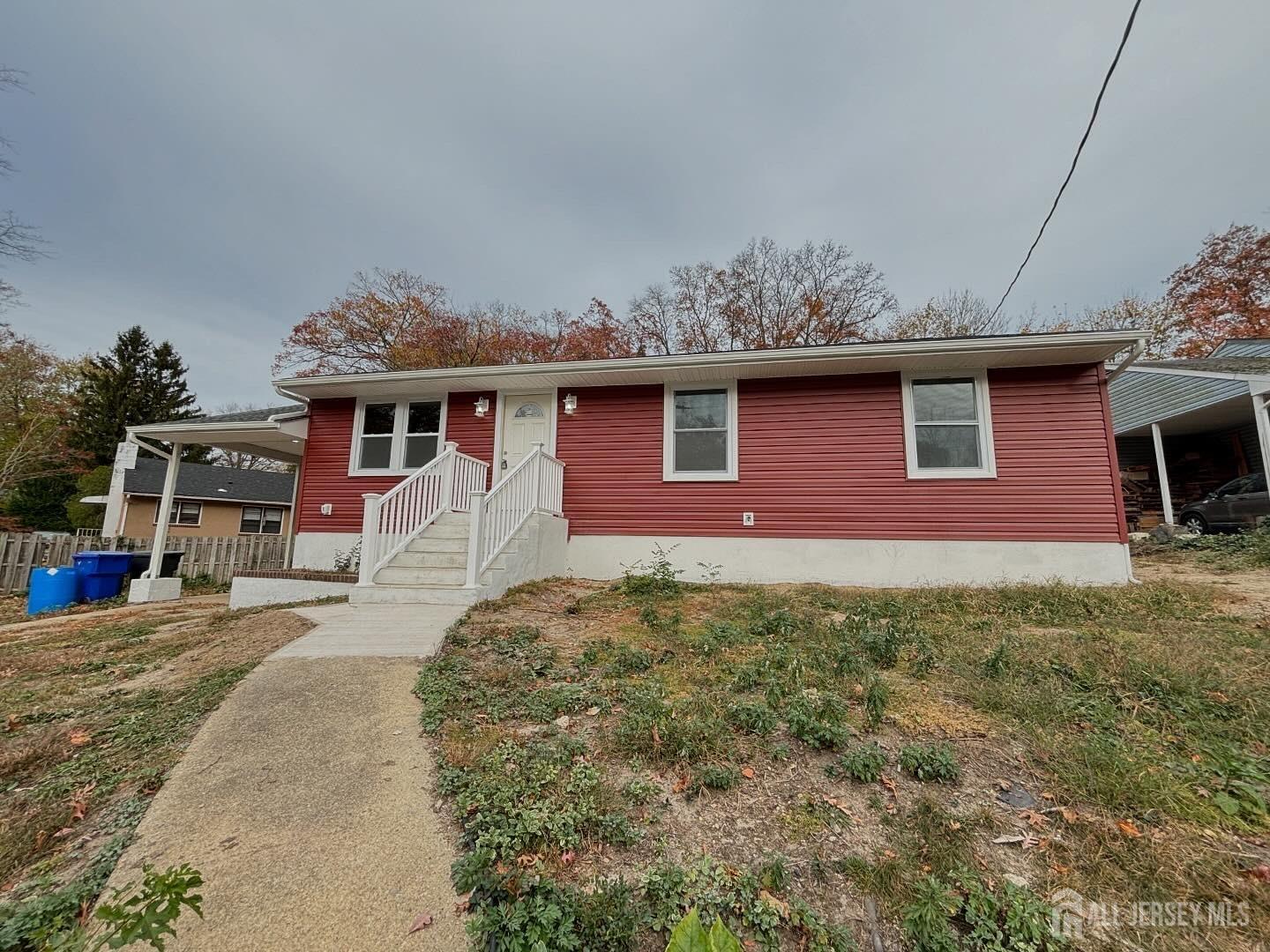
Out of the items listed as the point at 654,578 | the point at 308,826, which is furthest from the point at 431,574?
the point at 308,826

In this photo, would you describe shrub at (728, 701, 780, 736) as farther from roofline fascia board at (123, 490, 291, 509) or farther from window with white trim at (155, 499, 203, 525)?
window with white trim at (155, 499, 203, 525)

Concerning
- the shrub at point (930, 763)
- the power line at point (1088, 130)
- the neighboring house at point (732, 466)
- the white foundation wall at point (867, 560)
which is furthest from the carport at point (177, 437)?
the power line at point (1088, 130)

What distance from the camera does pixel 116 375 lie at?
986 inches

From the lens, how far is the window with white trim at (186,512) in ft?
70.9

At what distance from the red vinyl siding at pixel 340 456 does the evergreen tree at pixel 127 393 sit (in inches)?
843

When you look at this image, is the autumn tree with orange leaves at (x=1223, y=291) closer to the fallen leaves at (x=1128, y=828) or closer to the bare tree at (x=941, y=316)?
the bare tree at (x=941, y=316)

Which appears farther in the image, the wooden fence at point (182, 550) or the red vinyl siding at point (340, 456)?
the wooden fence at point (182, 550)

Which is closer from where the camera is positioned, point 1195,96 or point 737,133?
point 1195,96

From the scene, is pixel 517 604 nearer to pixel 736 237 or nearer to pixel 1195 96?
pixel 1195 96

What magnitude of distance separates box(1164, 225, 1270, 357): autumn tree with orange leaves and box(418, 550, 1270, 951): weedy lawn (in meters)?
24.5

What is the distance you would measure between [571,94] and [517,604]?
11977 millimetres

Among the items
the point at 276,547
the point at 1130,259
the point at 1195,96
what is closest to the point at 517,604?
the point at 276,547

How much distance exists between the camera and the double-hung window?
28.7 ft

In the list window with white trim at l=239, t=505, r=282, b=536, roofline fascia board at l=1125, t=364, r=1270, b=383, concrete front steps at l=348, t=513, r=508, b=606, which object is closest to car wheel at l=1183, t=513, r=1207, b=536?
roofline fascia board at l=1125, t=364, r=1270, b=383
